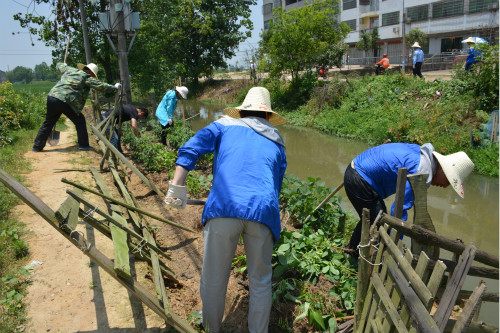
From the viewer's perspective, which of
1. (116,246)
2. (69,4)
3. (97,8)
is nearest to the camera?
(116,246)

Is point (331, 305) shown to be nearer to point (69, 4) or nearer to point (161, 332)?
point (161, 332)

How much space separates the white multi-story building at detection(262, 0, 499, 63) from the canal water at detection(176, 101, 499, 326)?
16.0m

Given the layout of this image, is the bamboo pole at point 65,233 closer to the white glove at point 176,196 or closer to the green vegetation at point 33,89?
the white glove at point 176,196

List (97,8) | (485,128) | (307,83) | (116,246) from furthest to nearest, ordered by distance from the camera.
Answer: (307,83) < (97,8) < (485,128) < (116,246)

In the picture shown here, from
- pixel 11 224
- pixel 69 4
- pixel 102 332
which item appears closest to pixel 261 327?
pixel 102 332

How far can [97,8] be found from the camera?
1454cm

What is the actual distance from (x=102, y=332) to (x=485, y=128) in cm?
933

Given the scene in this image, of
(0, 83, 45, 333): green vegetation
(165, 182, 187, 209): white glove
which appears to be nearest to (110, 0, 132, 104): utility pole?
(0, 83, 45, 333): green vegetation

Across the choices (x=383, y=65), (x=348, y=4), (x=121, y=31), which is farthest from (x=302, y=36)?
(x=348, y=4)

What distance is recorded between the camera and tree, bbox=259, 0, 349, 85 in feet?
55.9

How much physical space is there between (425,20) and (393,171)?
31.8m

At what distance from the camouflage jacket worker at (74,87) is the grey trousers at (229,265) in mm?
5042

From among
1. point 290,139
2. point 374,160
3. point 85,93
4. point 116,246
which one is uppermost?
point 85,93

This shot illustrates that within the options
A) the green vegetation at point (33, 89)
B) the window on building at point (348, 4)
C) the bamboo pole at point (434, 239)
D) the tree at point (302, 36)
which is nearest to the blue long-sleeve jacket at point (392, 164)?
the bamboo pole at point (434, 239)
